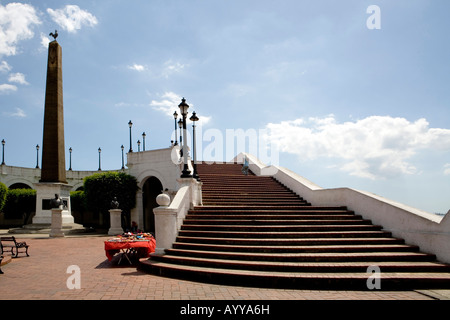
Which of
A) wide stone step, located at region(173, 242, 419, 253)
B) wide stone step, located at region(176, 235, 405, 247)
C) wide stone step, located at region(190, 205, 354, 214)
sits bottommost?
wide stone step, located at region(173, 242, 419, 253)

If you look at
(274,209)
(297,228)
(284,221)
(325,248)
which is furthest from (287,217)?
(325,248)

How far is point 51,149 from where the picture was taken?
71.8 feet

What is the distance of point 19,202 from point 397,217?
121 ft

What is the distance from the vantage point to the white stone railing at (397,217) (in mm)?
6891

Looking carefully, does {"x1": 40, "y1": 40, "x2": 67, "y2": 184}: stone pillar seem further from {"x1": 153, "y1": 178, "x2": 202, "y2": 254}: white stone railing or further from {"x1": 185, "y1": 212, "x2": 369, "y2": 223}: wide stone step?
{"x1": 185, "y1": 212, "x2": 369, "y2": 223}: wide stone step

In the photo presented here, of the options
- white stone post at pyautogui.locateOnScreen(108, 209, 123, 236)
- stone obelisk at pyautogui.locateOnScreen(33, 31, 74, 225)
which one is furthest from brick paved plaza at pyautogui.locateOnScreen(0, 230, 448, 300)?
stone obelisk at pyautogui.locateOnScreen(33, 31, 74, 225)

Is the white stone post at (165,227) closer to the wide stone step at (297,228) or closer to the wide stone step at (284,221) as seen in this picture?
the wide stone step at (284,221)

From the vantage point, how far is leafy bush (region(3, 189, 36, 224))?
32250 mm

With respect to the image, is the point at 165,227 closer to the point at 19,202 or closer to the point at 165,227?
the point at 165,227

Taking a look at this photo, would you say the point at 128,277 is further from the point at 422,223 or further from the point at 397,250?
the point at 422,223

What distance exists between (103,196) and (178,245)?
2078 centimetres

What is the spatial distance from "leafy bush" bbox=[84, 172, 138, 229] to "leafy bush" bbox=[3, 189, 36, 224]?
10625 mm

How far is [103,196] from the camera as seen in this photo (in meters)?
26.8
